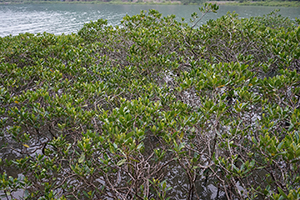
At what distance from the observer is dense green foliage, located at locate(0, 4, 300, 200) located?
114 inches

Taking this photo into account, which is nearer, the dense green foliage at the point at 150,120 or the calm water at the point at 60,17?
the dense green foliage at the point at 150,120

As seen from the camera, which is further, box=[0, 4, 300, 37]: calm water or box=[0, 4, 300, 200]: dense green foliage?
box=[0, 4, 300, 37]: calm water

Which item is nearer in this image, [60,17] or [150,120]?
[150,120]

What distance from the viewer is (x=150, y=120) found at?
3.20 metres

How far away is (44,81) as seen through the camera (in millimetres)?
4812

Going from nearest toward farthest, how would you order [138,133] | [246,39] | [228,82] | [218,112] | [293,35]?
[138,133] → [218,112] → [228,82] → [293,35] → [246,39]

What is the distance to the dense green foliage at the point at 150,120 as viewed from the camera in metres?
2.90

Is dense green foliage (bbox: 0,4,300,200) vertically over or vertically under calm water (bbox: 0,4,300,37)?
over

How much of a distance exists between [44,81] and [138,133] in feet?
10.5

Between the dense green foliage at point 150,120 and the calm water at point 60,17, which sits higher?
A: the dense green foliage at point 150,120

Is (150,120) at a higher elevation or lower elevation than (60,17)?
higher

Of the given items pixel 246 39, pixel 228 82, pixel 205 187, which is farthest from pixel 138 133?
pixel 246 39

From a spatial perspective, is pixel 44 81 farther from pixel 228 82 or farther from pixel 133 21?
pixel 133 21

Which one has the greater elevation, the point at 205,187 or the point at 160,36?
the point at 160,36
